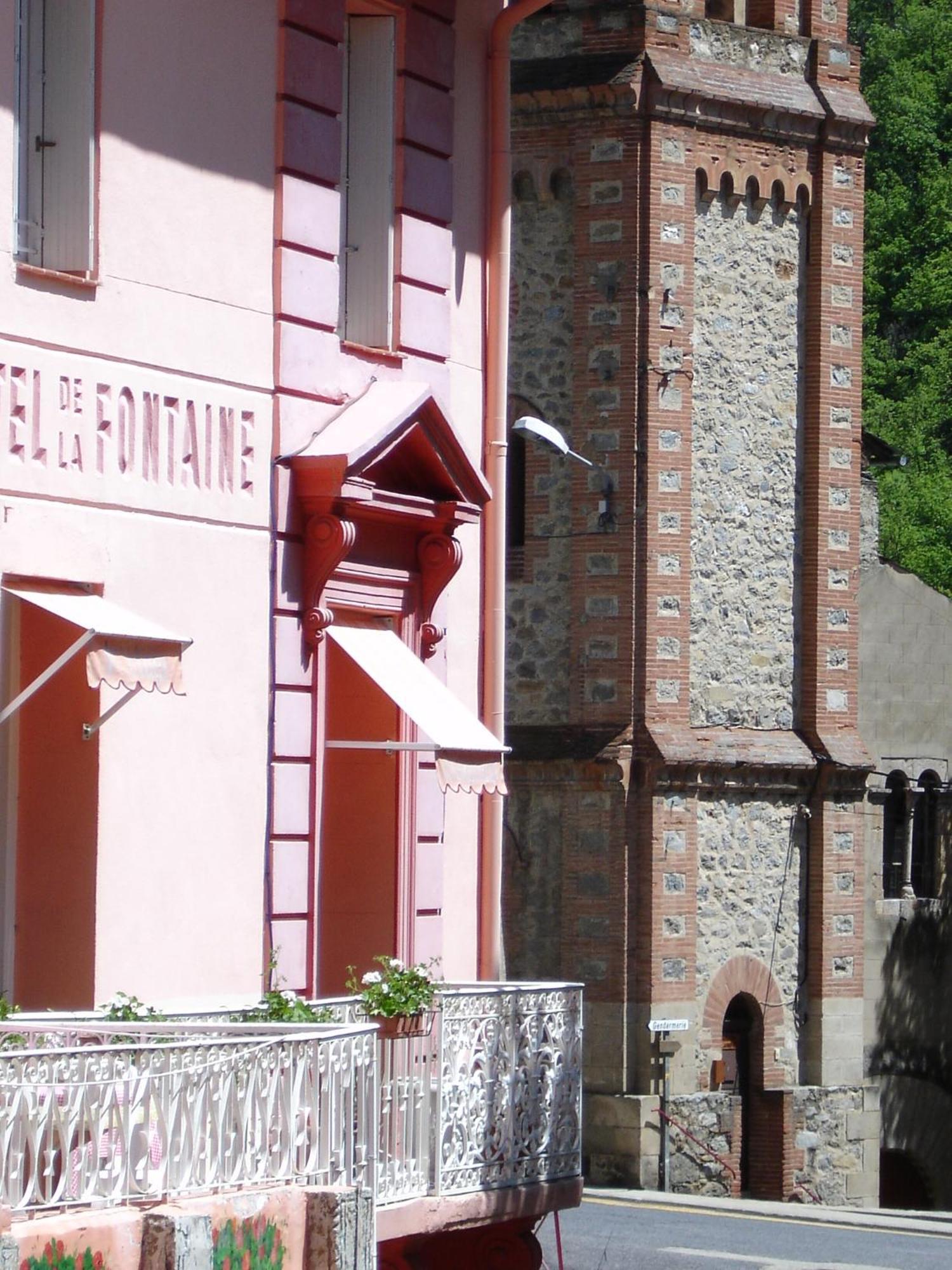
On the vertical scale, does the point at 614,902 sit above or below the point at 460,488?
below

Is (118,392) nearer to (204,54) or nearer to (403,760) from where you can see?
(204,54)

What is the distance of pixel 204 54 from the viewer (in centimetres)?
1411

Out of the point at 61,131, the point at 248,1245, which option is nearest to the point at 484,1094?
the point at 248,1245

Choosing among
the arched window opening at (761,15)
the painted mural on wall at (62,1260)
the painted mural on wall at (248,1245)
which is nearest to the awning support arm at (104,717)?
the painted mural on wall at (248,1245)

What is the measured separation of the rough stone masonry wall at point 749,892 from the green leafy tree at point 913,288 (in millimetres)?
14635

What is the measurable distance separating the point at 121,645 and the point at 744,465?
16615 mm

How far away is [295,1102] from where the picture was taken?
1053 cm

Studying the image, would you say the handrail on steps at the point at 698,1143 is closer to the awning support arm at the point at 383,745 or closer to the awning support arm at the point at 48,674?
the awning support arm at the point at 383,745

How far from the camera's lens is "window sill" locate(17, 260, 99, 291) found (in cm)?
1272

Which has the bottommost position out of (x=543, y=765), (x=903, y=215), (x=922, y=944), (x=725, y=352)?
(x=922, y=944)

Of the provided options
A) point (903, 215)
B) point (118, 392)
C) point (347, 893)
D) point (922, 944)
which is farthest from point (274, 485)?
point (903, 215)

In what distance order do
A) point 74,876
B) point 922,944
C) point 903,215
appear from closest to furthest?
1. point 74,876
2. point 922,944
3. point 903,215

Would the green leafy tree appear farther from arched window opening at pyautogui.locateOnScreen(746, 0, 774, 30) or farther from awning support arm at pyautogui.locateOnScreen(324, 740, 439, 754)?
awning support arm at pyautogui.locateOnScreen(324, 740, 439, 754)

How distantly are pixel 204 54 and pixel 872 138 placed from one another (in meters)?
37.1
